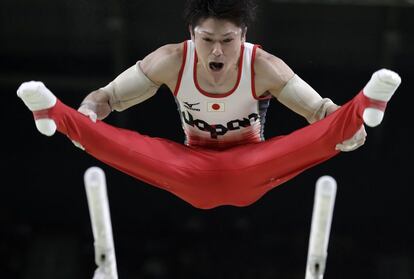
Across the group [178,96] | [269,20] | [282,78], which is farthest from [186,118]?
[269,20]

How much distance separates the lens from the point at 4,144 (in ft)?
21.6

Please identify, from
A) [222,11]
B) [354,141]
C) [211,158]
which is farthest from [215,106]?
[354,141]

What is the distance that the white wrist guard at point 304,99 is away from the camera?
3312 millimetres

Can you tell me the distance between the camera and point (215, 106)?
11.2 feet

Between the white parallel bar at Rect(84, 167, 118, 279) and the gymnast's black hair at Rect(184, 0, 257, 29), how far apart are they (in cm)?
77

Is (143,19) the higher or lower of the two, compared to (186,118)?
higher

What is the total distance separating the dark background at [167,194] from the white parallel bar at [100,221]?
3.27 m

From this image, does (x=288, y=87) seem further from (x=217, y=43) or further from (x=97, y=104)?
(x=97, y=104)

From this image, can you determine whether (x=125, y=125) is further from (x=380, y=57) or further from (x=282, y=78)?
(x=282, y=78)

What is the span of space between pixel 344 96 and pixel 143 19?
1.81m

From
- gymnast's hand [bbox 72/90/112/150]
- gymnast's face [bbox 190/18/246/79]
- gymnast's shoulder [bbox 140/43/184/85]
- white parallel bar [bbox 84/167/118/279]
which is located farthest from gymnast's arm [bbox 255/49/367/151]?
white parallel bar [bbox 84/167/118/279]

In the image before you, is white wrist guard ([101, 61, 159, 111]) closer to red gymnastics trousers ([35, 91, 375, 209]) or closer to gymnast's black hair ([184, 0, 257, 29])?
red gymnastics trousers ([35, 91, 375, 209])

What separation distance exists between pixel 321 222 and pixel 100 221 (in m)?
0.92

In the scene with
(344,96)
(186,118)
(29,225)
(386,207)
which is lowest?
(186,118)
